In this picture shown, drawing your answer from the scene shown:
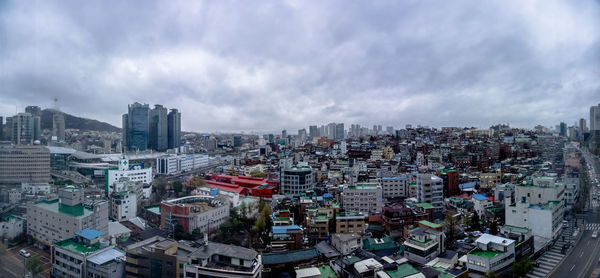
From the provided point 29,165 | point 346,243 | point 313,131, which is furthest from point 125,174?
point 313,131

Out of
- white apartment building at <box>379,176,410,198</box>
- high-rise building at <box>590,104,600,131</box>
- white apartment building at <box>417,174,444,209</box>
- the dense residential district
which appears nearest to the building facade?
the dense residential district

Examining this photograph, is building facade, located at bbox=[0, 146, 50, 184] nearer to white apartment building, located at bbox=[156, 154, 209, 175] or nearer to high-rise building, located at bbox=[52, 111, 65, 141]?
high-rise building, located at bbox=[52, 111, 65, 141]

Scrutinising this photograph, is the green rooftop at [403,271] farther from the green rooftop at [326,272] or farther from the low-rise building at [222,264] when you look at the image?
the low-rise building at [222,264]

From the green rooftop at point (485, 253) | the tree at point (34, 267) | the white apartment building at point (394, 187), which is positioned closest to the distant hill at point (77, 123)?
the tree at point (34, 267)

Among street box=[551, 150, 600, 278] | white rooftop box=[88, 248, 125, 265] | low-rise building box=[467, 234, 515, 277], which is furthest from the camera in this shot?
white rooftop box=[88, 248, 125, 265]

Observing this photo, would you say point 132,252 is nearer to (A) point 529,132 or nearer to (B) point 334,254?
(B) point 334,254

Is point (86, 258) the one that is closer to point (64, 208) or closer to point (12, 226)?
point (64, 208)
